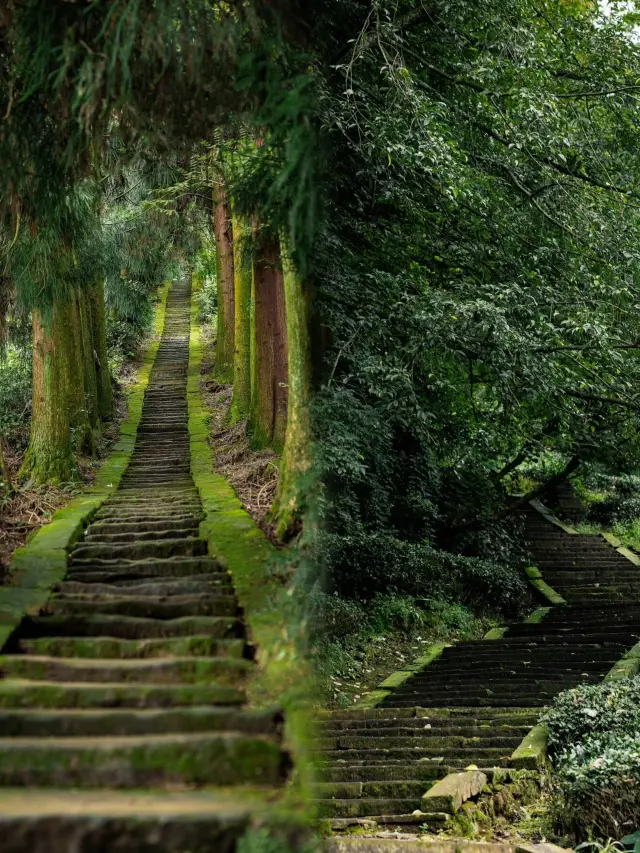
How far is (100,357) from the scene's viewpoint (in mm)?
15055

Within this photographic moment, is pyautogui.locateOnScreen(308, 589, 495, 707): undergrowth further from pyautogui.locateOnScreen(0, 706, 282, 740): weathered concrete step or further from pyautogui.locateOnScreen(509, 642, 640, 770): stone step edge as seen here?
pyautogui.locateOnScreen(0, 706, 282, 740): weathered concrete step

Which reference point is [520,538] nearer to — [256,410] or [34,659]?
[256,410]

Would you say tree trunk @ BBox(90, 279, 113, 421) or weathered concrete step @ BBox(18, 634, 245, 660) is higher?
tree trunk @ BBox(90, 279, 113, 421)

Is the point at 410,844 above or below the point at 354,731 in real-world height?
above

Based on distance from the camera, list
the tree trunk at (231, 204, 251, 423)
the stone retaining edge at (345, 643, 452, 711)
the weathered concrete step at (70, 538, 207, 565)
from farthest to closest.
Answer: the tree trunk at (231, 204, 251, 423) → the stone retaining edge at (345, 643, 452, 711) → the weathered concrete step at (70, 538, 207, 565)

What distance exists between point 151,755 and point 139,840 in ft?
1.29

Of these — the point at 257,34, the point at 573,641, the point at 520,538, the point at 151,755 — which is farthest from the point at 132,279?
the point at 151,755

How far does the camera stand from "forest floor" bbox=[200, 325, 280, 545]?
6.16 meters

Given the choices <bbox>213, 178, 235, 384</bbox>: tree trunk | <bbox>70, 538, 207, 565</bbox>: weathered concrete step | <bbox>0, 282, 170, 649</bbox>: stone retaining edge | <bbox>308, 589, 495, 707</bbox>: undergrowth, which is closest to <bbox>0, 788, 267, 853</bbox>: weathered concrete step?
<bbox>0, 282, 170, 649</bbox>: stone retaining edge

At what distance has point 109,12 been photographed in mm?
4277

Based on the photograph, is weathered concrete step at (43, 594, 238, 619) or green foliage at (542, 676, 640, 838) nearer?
weathered concrete step at (43, 594, 238, 619)

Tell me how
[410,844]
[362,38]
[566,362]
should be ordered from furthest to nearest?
[566,362], [362,38], [410,844]

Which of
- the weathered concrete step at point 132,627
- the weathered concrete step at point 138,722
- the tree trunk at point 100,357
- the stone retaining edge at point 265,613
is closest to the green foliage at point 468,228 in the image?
the stone retaining edge at point 265,613

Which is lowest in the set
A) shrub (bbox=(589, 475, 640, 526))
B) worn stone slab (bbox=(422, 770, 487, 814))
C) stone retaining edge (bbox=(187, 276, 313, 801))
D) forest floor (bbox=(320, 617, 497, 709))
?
shrub (bbox=(589, 475, 640, 526))
